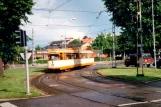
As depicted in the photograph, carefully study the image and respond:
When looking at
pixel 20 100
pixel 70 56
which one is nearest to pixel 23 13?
pixel 70 56

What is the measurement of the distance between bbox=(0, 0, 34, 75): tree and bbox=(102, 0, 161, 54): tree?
2125 cm

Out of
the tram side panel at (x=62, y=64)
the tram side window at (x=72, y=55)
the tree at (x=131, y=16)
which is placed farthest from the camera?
the tree at (x=131, y=16)

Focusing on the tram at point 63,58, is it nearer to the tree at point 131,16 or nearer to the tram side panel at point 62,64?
the tram side panel at point 62,64

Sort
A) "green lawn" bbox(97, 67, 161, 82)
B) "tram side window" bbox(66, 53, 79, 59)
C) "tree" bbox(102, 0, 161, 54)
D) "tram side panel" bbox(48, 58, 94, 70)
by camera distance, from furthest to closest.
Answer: "tree" bbox(102, 0, 161, 54)
"tram side window" bbox(66, 53, 79, 59)
"tram side panel" bbox(48, 58, 94, 70)
"green lawn" bbox(97, 67, 161, 82)

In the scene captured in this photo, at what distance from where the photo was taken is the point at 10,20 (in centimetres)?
2680

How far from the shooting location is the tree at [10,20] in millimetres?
26266

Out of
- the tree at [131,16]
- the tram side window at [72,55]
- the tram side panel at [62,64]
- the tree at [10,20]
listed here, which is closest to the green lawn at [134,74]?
the tram side panel at [62,64]

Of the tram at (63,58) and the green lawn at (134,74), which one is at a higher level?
the tram at (63,58)

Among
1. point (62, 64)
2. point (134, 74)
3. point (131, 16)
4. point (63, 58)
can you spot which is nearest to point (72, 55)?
point (63, 58)

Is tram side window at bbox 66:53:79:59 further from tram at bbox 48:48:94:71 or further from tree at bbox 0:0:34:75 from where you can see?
tree at bbox 0:0:34:75

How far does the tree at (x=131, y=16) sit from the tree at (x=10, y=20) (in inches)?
837

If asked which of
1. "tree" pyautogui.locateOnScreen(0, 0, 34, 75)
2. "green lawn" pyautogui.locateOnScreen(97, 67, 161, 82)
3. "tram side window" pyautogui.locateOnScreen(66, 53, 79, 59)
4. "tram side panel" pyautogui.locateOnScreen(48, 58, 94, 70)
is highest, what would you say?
"tree" pyautogui.locateOnScreen(0, 0, 34, 75)

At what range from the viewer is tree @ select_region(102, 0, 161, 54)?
4644 centimetres

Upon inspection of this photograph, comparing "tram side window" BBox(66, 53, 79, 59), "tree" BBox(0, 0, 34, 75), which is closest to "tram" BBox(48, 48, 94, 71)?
"tram side window" BBox(66, 53, 79, 59)
